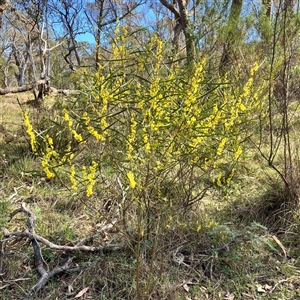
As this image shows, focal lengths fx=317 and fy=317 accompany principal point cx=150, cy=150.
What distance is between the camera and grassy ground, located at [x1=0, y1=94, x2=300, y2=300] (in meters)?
1.98

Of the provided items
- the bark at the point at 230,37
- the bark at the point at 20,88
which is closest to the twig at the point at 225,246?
the bark at the point at 230,37

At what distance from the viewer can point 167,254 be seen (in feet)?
7.24

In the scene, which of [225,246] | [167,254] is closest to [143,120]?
[167,254]

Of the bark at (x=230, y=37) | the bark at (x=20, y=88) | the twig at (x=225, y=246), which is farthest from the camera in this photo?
the bark at (x=20, y=88)

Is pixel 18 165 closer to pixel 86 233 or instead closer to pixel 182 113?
pixel 86 233

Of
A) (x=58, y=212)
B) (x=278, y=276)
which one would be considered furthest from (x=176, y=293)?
(x=58, y=212)

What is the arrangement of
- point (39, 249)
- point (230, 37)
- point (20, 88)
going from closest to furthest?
point (39, 249), point (230, 37), point (20, 88)

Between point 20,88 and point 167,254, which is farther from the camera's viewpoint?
point 20,88

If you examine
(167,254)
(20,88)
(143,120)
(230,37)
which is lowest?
(167,254)

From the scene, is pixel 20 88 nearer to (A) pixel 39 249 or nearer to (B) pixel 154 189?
(A) pixel 39 249

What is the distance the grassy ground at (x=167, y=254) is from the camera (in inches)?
78.1

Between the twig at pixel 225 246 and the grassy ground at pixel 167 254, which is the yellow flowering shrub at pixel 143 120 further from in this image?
the twig at pixel 225 246

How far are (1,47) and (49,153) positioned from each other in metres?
26.1

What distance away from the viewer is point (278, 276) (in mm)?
2150
